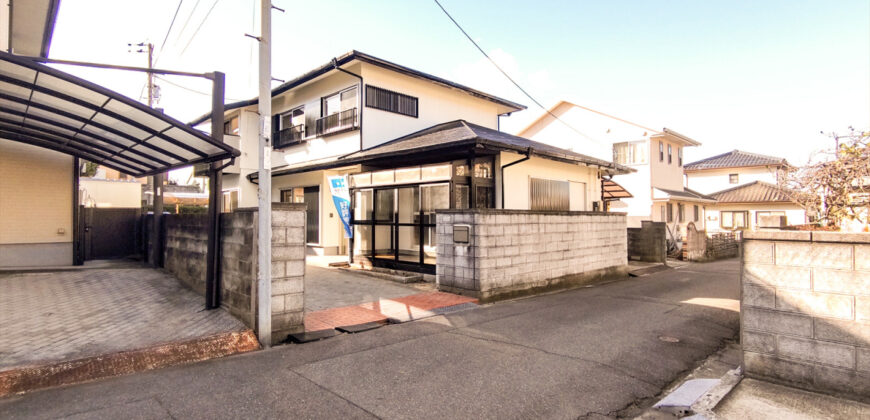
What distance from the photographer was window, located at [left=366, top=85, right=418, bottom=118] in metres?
13.5

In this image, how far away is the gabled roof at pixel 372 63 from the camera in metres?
12.7

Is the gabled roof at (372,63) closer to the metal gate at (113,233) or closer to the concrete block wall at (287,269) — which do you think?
the metal gate at (113,233)

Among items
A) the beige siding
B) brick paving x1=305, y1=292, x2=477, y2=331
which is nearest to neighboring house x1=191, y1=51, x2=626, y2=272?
brick paving x1=305, y1=292, x2=477, y2=331

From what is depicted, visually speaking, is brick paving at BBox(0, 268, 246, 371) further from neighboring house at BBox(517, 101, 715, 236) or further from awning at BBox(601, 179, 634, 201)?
neighboring house at BBox(517, 101, 715, 236)

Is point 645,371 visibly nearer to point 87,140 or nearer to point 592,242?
point 592,242

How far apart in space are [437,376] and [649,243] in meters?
14.7

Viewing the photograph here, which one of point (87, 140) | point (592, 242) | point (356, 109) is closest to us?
point (87, 140)

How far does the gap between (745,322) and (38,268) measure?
13.7 meters

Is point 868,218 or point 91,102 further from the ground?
point 91,102

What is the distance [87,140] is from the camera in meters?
8.58

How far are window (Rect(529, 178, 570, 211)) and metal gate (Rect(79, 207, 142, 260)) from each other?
1297 cm

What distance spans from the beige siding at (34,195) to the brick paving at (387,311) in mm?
8298

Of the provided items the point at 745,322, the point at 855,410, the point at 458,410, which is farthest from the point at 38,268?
the point at 855,410

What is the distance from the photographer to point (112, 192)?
2052cm
